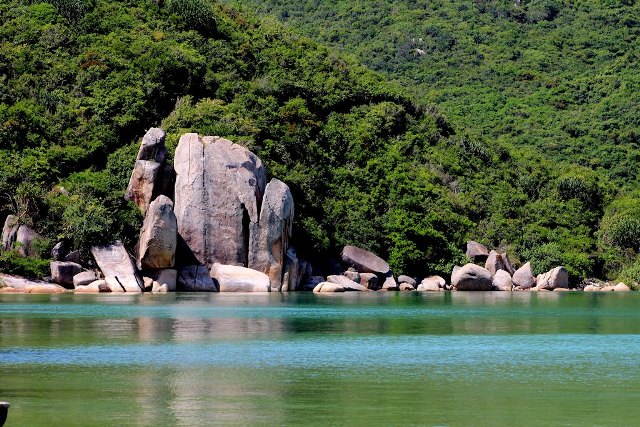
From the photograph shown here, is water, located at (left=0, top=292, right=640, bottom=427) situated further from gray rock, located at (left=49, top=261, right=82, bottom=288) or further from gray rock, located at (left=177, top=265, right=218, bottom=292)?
gray rock, located at (left=177, top=265, right=218, bottom=292)

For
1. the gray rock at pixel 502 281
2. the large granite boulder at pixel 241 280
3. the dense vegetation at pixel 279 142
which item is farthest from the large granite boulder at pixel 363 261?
the large granite boulder at pixel 241 280

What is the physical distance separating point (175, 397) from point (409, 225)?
52367 millimetres

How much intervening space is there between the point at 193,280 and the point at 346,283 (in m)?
10.0

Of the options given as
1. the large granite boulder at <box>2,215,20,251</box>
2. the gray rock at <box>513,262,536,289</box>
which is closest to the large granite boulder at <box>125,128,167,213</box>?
the large granite boulder at <box>2,215,20,251</box>

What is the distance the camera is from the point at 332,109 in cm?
8331

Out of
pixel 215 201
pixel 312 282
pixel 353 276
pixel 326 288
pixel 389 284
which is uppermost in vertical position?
pixel 215 201

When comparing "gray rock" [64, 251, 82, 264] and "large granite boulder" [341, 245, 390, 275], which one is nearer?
"gray rock" [64, 251, 82, 264]

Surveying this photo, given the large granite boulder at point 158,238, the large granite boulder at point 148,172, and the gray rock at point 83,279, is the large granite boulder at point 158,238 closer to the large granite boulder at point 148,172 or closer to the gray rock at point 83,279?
the gray rock at point 83,279

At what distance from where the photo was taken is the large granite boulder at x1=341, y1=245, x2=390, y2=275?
65.6 meters

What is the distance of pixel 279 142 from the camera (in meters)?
74.1

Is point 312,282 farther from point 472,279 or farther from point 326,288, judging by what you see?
point 472,279

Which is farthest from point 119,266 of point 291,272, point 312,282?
point 312,282

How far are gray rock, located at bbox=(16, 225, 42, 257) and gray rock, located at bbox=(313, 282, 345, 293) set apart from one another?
15380 millimetres

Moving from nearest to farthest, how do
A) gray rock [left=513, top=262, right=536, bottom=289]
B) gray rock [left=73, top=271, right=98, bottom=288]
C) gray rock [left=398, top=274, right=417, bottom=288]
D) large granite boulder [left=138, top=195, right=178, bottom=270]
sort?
gray rock [left=73, top=271, right=98, bottom=288] → large granite boulder [left=138, top=195, right=178, bottom=270] → gray rock [left=398, top=274, right=417, bottom=288] → gray rock [left=513, top=262, right=536, bottom=289]
